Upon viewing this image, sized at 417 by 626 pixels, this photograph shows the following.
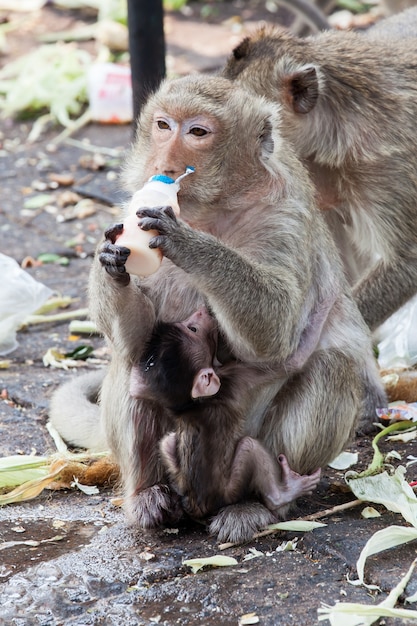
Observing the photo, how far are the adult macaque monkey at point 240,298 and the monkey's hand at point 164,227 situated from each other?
5.2 inches

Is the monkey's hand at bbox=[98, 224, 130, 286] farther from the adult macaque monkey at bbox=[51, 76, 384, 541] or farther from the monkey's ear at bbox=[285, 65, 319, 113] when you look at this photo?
the monkey's ear at bbox=[285, 65, 319, 113]

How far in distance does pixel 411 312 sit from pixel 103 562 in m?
2.71

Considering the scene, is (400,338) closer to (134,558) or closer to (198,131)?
(198,131)

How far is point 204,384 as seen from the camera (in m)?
3.36

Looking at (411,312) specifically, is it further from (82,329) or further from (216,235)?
(216,235)

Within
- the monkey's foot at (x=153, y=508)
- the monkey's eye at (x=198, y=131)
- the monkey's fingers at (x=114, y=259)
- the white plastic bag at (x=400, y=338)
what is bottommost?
the white plastic bag at (x=400, y=338)

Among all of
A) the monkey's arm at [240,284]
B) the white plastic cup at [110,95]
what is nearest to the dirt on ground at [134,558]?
the monkey's arm at [240,284]

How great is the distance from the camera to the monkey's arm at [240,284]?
128 inches

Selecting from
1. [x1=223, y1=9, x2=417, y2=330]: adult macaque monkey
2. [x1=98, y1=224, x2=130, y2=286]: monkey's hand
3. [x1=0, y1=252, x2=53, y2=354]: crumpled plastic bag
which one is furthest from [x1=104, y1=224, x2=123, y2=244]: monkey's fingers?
[x1=0, y1=252, x2=53, y2=354]: crumpled plastic bag

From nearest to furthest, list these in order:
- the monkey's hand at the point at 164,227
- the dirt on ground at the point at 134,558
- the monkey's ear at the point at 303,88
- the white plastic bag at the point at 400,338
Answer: the dirt on ground at the point at 134,558, the monkey's hand at the point at 164,227, the monkey's ear at the point at 303,88, the white plastic bag at the point at 400,338

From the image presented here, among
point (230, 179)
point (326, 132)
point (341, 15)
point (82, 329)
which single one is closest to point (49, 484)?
point (230, 179)

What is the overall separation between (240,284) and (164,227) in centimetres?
33

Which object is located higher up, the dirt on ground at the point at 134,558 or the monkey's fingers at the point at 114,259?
the monkey's fingers at the point at 114,259

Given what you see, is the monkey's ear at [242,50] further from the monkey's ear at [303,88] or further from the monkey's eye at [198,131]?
the monkey's eye at [198,131]
